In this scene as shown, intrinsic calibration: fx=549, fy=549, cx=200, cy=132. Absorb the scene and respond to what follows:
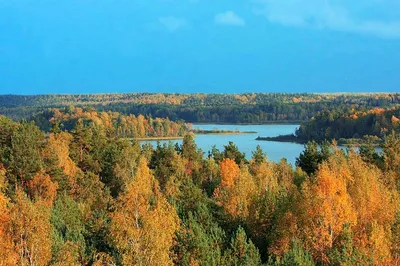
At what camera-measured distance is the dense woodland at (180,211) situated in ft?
37.0

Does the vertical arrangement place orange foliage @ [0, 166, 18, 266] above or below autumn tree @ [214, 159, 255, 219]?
above

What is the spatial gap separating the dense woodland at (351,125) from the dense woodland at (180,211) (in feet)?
148

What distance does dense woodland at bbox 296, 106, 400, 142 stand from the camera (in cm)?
7712

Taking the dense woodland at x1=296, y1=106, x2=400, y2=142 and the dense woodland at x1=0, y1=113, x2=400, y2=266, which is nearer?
the dense woodland at x1=0, y1=113, x2=400, y2=266

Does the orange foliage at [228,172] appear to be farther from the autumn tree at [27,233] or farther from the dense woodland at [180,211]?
the autumn tree at [27,233]

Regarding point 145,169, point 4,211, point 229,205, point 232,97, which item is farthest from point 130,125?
point 232,97

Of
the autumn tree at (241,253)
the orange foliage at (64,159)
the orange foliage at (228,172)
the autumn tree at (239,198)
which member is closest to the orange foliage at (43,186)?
the orange foliage at (64,159)

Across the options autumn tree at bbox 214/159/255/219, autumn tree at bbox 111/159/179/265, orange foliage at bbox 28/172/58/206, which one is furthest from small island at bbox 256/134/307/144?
autumn tree at bbox 111/159/179/265

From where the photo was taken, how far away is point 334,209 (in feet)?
55.2

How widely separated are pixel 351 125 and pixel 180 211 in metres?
65.8

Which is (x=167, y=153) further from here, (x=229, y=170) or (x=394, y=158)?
(x=394, y=158)

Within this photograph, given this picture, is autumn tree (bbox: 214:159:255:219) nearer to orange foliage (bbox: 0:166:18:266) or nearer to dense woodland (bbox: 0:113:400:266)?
dense woodland (bbox: 0:113:400:266)

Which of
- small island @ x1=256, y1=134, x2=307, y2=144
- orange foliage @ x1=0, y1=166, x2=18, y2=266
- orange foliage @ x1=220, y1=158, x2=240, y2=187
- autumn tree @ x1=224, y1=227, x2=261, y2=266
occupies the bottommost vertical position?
small island @ x1=256, y1=134, x2=307, y2=144

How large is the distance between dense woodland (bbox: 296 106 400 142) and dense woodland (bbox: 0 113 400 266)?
148ft
